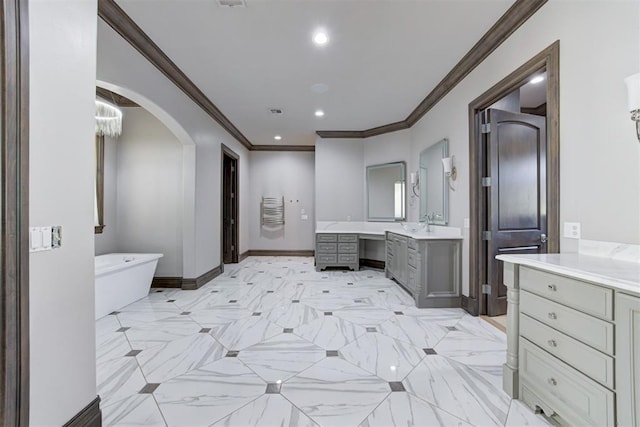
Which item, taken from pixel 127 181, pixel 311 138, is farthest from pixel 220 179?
pixel 311 138

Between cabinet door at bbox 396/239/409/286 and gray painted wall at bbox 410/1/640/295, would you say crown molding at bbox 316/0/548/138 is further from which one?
cabinet door at bbox 396/239/409/286

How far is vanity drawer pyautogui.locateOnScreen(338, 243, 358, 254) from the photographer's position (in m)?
5.48

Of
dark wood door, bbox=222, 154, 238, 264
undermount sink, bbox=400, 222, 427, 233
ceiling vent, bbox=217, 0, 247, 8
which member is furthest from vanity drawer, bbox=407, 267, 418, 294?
dark wood door, bbox=222, 154, 238, 264

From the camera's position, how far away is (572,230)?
6.12 feet

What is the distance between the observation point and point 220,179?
16.7ft

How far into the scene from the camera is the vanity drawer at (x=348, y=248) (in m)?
5.48

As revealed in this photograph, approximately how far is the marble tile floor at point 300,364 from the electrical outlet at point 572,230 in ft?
3.58

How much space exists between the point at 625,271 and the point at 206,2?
3.18 metres

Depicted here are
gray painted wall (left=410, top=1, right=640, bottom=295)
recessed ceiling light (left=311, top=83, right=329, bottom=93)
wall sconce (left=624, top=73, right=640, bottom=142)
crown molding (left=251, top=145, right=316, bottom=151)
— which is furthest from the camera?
crown molding (left=251, top=145, right=316, bottom=151)

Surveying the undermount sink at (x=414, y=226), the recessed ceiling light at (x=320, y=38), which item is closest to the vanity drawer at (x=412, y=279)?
the undermount sink at (x=414, y=226)

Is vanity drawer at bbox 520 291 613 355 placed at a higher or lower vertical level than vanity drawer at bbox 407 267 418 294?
higher

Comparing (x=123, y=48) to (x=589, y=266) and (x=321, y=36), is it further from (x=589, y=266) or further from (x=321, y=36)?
(x=589, y=266)

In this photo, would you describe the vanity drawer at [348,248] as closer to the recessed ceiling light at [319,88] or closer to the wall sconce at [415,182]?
the wall sconce at [415,182]

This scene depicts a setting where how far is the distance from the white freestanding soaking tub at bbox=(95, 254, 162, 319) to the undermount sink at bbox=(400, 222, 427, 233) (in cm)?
399
